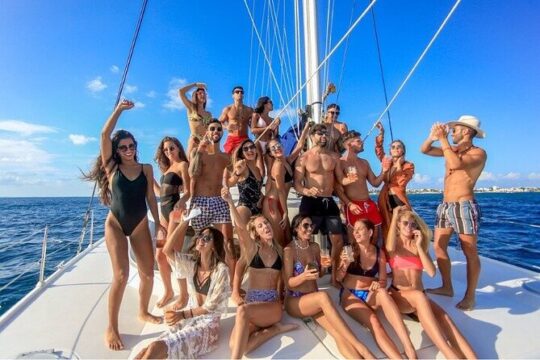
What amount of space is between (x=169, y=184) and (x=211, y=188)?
70 centimetres

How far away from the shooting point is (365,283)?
3.25 m

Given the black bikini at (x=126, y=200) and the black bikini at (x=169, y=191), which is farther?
the black bikini at (x=169, y=191)

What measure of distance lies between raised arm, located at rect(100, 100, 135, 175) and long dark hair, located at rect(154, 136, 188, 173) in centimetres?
120

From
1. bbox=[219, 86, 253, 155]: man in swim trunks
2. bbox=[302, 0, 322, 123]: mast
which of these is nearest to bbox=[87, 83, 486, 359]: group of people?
bbox=[302, 0, 322, 123]: mast

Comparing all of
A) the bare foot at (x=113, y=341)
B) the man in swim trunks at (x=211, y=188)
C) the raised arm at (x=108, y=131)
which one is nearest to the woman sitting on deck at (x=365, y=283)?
the man in swim trunks at (x=211, y=188)

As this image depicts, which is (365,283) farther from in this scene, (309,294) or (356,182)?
(356,182)

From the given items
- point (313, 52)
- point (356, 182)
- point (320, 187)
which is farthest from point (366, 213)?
point (313, 52)

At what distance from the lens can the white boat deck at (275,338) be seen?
9.01 ft

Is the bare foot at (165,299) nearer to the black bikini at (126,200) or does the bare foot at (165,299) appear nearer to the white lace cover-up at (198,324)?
the white lace cover-up at (198,324)

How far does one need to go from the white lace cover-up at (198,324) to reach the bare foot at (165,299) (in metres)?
0.52

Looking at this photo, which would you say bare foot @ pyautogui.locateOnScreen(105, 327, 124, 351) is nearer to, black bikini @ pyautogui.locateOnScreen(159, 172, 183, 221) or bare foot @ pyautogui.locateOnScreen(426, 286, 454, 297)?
black bikini @ pyautogui.locateOnScreen(159, 172, 183, 221)

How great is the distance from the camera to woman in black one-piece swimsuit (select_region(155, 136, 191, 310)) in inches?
151

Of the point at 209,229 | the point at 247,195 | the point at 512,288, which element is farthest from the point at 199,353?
the point at 512,288

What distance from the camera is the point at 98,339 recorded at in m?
3.10
